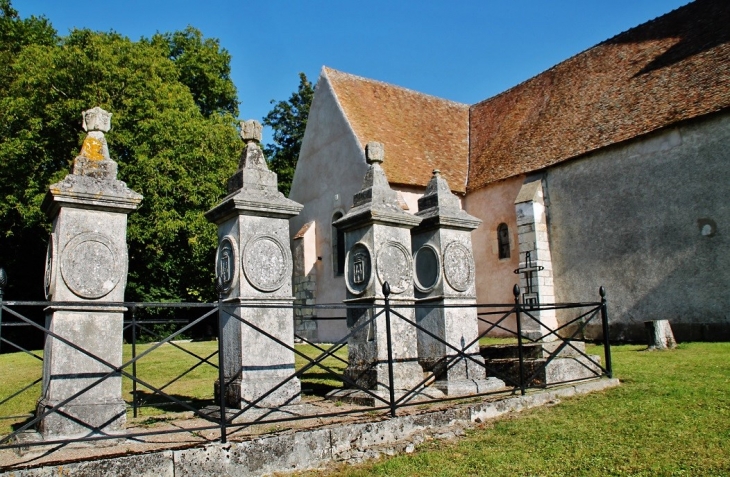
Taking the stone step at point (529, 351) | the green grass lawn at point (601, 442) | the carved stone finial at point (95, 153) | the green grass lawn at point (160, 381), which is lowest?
the green grass lawn at point (601, 442)

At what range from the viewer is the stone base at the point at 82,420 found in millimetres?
4711

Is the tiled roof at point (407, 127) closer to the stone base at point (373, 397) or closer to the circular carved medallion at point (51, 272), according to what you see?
the stone base at point (373, 397)

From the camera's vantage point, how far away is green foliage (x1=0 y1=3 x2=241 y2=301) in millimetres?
18203

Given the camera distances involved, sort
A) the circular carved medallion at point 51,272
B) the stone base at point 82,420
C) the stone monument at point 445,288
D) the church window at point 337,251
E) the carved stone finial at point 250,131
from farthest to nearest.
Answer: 1. the church window at point 337,251
2. the stone monument at point 445,288
3. the carved stone finial at point 250,131
4. the circular carved medallion at point 51,272
5. the stone base at point 82,420

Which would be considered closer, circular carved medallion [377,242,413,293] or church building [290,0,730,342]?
circular carved medallion [377,242,413,293]

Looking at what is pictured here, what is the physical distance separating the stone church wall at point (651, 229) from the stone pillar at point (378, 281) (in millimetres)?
9026

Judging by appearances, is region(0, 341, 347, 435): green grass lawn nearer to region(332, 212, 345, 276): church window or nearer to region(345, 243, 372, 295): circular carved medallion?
region(345, 243, 372, 295): circular carved medallion

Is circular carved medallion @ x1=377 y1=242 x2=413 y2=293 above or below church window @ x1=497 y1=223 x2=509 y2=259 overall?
below

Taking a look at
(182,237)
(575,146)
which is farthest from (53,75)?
(575,146)

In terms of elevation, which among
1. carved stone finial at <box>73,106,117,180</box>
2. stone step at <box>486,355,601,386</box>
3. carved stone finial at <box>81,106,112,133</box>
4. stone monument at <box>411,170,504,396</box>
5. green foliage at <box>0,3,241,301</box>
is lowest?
stone step at <box>486,355,601,386</box>

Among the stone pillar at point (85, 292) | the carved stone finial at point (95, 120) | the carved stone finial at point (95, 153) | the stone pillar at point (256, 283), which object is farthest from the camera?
the stone pillar at point (256, 283)

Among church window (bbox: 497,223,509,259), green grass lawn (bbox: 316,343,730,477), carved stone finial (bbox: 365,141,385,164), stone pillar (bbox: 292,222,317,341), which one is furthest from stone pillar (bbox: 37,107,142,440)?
stone pillar (bbox: 292,222,317,341)

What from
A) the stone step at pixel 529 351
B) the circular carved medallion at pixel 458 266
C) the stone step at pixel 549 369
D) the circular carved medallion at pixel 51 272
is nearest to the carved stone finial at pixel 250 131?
the circular carved medallion at pixel 51 272

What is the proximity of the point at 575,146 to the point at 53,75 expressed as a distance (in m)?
15.7
